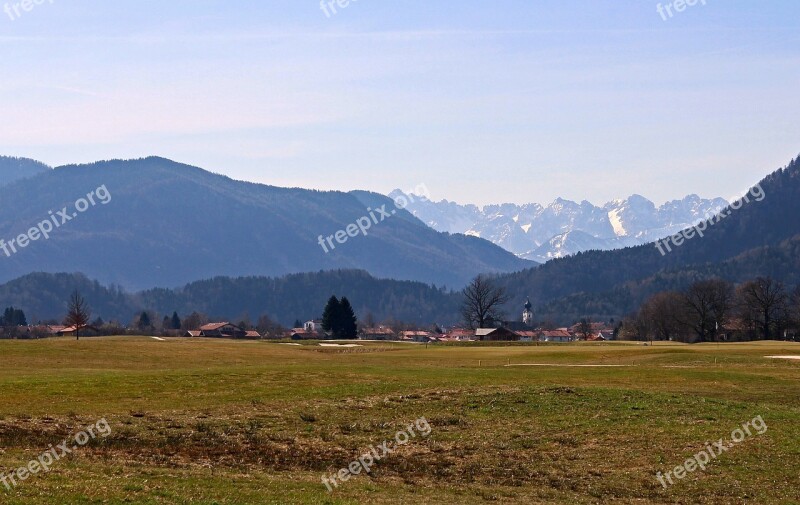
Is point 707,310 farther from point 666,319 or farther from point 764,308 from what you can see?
point 666,319

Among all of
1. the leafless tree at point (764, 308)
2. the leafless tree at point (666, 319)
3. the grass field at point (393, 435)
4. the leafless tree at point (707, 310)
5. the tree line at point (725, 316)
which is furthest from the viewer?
the leafless tree at point (666, 319)

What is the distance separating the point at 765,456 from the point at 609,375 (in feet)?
96.4

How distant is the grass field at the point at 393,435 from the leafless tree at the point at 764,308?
106869 millimetres

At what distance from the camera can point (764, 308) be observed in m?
170

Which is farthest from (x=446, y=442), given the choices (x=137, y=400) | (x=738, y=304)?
(x=738, y=304)

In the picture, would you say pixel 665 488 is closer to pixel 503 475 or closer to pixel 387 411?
pixel 503 475

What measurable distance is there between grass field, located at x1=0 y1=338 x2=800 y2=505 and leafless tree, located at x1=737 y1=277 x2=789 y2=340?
106869 millimetres

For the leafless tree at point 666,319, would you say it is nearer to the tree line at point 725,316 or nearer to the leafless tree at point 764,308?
the tree line at point 725,316

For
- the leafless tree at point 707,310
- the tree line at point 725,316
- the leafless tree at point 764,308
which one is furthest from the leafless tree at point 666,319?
the leafless tree at point 764,308

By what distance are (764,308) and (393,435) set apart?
460ft

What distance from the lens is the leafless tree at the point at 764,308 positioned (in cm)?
16875

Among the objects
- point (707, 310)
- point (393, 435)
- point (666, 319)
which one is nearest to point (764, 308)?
point (707, 310)

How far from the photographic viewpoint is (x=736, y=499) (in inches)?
1378

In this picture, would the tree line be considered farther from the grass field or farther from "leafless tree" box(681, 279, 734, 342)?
the grass field
